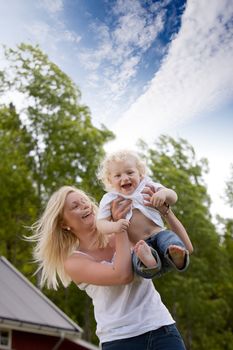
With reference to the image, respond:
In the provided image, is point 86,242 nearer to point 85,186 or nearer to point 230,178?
point 85,186

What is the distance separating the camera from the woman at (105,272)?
3.70m

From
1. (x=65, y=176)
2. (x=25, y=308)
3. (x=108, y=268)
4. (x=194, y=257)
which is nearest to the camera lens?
(x=108, y=268)

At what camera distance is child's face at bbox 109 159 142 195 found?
3.96 m

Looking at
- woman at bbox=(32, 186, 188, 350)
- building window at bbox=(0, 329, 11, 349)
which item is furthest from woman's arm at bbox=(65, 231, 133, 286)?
building window at bbox=(0, 329, 11, 349)

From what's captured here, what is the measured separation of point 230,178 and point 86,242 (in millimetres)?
30311

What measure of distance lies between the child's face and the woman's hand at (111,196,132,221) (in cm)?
5

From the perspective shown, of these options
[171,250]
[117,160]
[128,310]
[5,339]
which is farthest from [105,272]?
[5,339]

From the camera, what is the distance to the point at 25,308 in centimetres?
1956

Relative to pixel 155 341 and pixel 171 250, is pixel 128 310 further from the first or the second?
pixel 171 250

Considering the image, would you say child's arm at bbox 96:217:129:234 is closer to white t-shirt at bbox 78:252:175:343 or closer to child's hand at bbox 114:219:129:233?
child's hand at bbox 114:219:129:233

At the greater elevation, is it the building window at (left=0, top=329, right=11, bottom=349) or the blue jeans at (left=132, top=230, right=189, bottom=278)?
the building window at (left=0, top=329, right=11, bottom=349)

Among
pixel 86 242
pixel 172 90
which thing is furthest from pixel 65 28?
pixel 86 242

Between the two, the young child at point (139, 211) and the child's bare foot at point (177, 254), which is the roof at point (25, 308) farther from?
the child's bare foot at point (177, 254)

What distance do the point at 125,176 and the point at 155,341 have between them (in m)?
0.89
